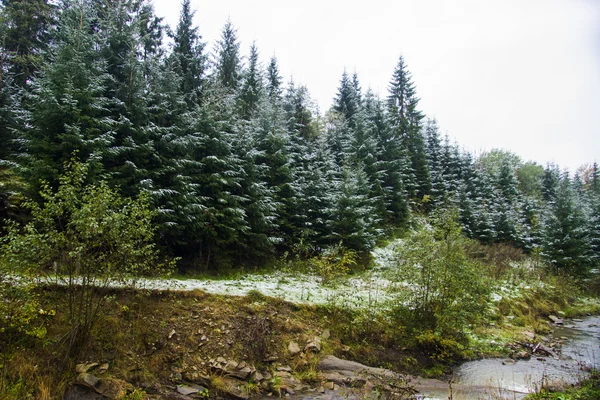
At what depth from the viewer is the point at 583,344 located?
41.5 feet

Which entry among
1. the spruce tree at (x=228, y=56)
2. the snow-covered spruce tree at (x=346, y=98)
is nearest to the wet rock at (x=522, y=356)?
the spruce tree at (x=228, y=56)

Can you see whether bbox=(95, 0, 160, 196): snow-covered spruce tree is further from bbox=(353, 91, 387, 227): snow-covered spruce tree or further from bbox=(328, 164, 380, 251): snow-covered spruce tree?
bbox=(353, 91, 387, 227): snow-covered spruce tree

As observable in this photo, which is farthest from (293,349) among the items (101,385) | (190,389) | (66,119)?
(66,119)

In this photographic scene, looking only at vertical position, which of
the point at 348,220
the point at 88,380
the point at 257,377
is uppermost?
the point at 348,220

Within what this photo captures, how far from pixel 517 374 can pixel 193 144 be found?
14.7 metres

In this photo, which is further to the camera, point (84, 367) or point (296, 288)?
point (296, 288)

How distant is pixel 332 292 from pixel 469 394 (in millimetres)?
5572

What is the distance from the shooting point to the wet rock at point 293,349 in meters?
8.77

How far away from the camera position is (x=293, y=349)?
8.84 meters

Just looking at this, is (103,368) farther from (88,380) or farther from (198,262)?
(198,262)

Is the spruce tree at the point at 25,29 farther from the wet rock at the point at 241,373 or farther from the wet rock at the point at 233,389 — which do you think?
the wet rock at the point at 233,389

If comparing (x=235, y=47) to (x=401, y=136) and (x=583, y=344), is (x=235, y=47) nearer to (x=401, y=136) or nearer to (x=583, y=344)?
(x=401, y=136)

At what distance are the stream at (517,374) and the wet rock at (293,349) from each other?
3.40 metres

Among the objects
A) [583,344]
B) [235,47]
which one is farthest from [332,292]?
[235,47]
